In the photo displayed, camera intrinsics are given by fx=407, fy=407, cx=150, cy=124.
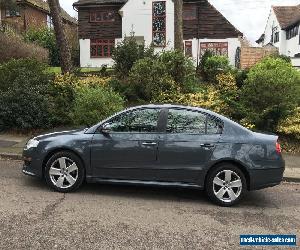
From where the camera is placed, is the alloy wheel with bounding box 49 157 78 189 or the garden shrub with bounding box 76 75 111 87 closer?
the alloy wheel with bounding box 49 157 78 189

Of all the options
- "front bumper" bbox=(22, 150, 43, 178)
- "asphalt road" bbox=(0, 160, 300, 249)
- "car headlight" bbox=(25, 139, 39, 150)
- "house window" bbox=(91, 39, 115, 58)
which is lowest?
"asphalt road" bbox=(0, 160, 300, 249)

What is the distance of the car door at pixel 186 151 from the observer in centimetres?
652

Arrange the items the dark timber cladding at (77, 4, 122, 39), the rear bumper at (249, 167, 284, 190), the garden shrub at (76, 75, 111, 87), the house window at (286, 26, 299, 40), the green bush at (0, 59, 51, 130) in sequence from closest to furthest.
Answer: the rear bumper at (249, 167, 284, 190) → the green bush at (0, 59, 51, 130) → the garden shrub at (76, 75, 111, 87) → the dark timber cladding at (77, 4, 122, 39) → the house window at (286, 26, 299, 40)

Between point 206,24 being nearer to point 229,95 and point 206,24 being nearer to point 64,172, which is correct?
point 229,95

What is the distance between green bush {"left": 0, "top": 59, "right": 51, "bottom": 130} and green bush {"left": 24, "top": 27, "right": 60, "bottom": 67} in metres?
20.6

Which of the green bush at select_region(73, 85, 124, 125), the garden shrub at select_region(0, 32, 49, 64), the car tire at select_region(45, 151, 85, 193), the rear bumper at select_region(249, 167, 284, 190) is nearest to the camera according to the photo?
the rear bumper at select_region(249, 167, 284, 190)

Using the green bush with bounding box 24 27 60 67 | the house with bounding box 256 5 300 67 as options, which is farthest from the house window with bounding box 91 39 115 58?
the house with bounding box 256 5 300 67

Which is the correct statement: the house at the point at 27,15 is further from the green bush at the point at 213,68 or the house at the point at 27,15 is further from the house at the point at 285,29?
the green bush at the point at 213,68

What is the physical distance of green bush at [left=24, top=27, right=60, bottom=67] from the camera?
109 ft

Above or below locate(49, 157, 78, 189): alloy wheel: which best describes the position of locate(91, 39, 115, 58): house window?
above

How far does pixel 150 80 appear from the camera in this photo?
42.8 feet

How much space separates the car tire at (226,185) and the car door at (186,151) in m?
0.23

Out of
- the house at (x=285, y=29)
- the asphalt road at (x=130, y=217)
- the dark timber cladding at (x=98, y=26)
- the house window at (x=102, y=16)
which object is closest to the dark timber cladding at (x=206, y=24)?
the dark timber cladding at (x=98, y=26)

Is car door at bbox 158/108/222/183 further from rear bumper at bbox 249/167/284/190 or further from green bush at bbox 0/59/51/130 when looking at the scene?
green bush at bbox 0/59/51/130
